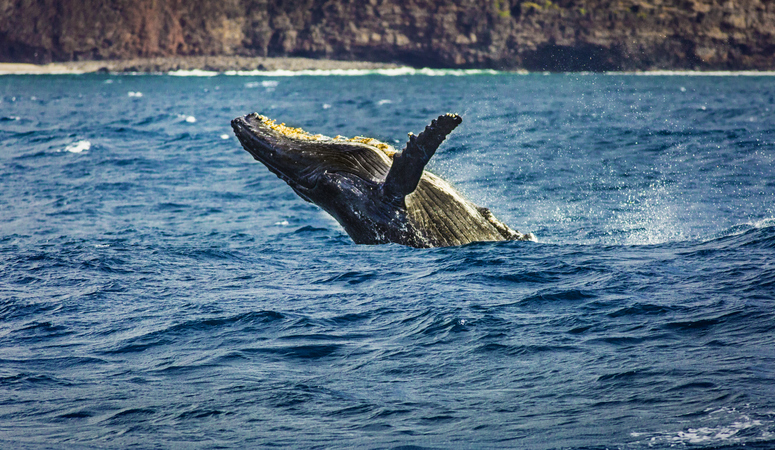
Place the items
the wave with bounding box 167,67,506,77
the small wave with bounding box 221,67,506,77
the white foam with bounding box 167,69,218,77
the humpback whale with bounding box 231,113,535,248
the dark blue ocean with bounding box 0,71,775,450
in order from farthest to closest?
the small wave with bounding box 221,67,506,77
the wave with bounding box 167,67,506,77
the white foam with bounding box 167,69,218,77
the humpback whale with bounding box 231,113,535,248
the dark blue ocean with bounding box 0,71,775,450

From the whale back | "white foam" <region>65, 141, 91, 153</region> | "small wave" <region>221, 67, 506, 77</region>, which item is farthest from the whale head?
"small wave" <region>221, 67, 506, 77</region>

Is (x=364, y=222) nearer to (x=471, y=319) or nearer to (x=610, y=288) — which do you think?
(x=471, y=319)

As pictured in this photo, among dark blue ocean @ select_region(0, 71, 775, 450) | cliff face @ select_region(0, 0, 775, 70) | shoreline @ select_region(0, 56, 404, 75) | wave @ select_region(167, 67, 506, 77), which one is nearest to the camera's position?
dark blue ocean @ select_region(0, 71, 775, 450)

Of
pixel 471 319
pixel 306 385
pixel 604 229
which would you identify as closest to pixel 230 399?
pixel 306 385

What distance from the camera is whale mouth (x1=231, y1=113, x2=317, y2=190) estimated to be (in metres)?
9.46

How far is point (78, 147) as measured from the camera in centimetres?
2970

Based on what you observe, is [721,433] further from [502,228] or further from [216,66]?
[216,66]

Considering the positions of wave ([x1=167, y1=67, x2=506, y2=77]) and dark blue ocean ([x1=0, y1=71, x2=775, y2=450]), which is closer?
dark blue ocean ([x1=0, y1=71, x2=775, y2=450])

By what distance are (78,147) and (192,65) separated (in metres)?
145

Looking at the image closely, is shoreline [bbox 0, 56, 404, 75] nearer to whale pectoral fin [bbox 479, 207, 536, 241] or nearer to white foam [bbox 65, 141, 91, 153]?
white foam [bbox 65, 141, 91, 153]

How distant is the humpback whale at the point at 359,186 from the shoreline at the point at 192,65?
16264 centimetres

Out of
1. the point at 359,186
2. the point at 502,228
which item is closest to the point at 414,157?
the point at 359,186

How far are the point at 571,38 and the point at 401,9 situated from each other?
3726cm

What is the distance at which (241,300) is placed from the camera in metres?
9.25
